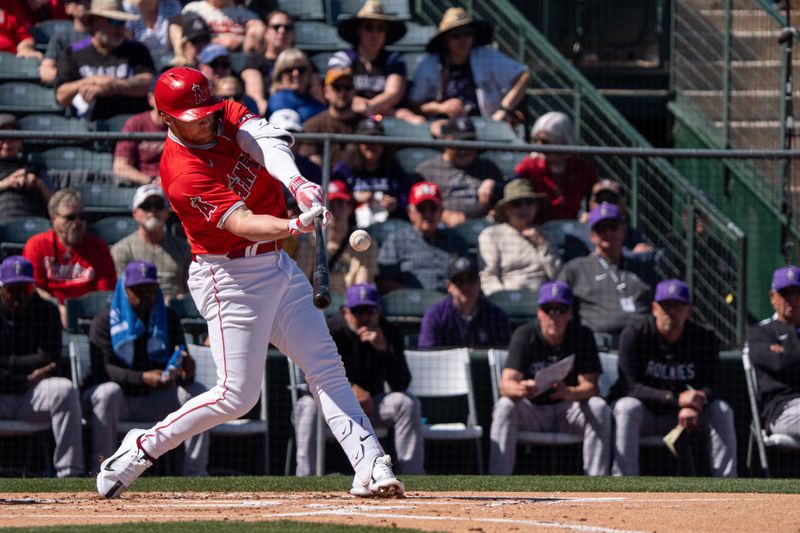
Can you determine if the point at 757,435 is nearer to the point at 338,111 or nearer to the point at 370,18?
the point at 338,111

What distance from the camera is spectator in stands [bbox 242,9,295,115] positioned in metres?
11.6

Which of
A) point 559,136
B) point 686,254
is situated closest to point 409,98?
point 559,136

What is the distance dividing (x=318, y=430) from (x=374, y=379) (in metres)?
0.54

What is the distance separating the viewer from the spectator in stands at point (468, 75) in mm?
12008

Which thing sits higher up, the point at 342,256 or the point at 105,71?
the point at 105,71

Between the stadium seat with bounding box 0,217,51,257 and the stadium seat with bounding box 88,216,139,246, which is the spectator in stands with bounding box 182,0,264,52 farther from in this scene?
the stadium seat with bounding box 0,217,51,257

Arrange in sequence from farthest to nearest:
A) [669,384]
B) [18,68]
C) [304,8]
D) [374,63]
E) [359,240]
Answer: [304,8], [374,63], [18,68], [669,384], [359,240]

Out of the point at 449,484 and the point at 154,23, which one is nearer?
the point at 449,484

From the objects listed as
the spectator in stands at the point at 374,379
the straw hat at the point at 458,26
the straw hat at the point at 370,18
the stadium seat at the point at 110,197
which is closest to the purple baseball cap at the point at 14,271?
the stadium seat at the point at 110,197

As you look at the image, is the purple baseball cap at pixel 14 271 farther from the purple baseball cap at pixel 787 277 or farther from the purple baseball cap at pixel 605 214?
the purple baseball cap at pixel 787 277

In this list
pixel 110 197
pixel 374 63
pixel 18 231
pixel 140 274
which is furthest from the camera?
pixel 374 63

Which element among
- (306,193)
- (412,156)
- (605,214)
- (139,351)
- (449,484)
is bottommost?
(449,484)

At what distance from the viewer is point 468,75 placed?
12180mm

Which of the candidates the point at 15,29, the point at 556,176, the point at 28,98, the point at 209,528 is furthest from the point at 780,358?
the point at 15,29
